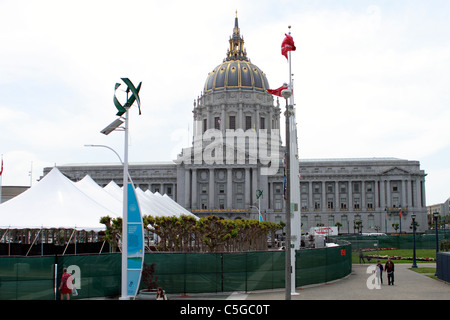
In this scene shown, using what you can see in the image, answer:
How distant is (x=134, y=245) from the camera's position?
23266 mm

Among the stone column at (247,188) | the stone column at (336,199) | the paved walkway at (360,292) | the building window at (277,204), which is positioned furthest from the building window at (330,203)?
Result: the paved walkway at (360,292)

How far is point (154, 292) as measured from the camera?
23.2 m

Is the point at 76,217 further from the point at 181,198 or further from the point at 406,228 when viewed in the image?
the point at 406,228

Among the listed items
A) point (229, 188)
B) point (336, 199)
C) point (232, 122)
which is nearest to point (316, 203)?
point (336, 199)

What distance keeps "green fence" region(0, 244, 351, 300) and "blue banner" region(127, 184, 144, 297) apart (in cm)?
199

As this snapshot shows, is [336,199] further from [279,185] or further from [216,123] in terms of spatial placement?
[216,123]

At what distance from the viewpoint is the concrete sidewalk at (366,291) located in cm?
2545

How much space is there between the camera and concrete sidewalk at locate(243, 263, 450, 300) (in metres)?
25.5

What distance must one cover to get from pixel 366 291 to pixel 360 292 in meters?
0.67

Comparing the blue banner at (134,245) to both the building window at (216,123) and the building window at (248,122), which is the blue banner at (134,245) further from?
the building window at (216,123)

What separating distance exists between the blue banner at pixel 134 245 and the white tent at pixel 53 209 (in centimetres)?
1391

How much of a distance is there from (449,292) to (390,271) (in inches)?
136

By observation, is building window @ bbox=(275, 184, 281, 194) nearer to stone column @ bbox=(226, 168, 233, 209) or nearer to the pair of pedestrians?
stone column @ bbox=(226, 168, 233, 209)
